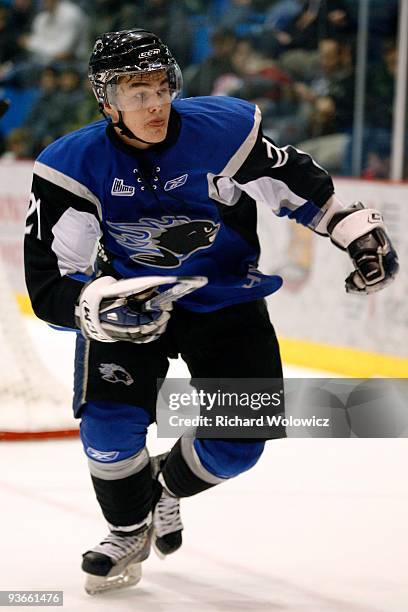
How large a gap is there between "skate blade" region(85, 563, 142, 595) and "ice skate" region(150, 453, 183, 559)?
0.12 metres

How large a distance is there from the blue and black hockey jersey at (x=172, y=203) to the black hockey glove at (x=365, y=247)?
0.08 metres

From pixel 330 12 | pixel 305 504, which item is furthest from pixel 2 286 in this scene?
pixel 330 12

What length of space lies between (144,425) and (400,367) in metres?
2.60

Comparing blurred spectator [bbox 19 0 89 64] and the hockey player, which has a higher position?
blurred spectator [bbox 19 0 89 64]

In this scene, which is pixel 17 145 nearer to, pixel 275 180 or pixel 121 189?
pixel 275 180

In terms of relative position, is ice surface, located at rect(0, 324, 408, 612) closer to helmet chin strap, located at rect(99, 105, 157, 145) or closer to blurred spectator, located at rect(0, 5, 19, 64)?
helmet chin strap, located at rect(99, 105, 157, 145)

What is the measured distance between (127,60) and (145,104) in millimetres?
93

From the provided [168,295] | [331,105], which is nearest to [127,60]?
[168,295]

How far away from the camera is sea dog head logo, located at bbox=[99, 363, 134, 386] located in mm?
2469

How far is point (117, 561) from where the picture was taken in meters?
2.55

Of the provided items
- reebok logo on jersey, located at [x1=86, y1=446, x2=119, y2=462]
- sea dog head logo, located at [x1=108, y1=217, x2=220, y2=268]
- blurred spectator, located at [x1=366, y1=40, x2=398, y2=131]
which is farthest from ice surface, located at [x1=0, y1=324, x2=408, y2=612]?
blurred spectator, located at [x1=366, y1=40, x2=398, y2=131]

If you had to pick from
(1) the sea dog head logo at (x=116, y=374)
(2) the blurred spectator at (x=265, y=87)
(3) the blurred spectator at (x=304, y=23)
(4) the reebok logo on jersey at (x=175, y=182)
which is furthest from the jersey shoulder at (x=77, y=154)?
(2) the blurred spectator at (x=265, y=87)

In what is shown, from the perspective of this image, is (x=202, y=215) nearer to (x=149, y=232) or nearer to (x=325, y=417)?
(x=149, y=232)

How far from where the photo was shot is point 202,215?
2494mm
